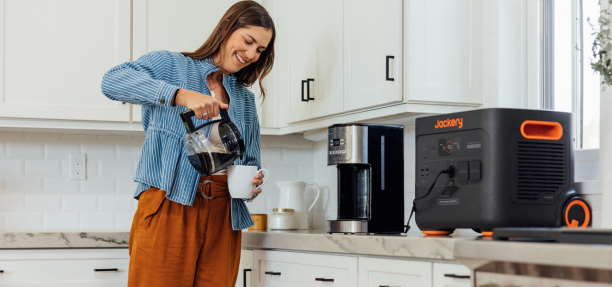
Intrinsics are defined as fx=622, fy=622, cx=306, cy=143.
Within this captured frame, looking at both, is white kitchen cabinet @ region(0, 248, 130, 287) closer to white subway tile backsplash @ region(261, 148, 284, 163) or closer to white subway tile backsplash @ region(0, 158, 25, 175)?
white subway tile backsplash @ region(0, 158, 25, 175)

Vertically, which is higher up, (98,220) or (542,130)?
(542,130)

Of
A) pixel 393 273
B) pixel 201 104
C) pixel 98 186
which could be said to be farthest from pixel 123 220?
pixel 393 273

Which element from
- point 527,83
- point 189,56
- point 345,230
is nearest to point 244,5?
point 189,56

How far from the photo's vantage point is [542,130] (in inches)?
61.8

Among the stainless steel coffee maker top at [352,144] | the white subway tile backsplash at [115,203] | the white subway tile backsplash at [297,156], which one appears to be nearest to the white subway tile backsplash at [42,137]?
the white subway tile backsplash at [115,203]

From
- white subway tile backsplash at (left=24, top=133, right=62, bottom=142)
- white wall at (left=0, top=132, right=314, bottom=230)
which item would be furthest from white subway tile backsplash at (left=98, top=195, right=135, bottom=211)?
white subway tile backsplash at (left=24, top=133, right=62, bottom=142)

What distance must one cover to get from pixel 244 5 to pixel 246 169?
54cm

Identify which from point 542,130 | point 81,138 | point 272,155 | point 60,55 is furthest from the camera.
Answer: point 272,155

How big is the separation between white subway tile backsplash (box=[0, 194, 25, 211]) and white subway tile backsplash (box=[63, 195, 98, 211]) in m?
0.18

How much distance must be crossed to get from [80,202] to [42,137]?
1.14 feet

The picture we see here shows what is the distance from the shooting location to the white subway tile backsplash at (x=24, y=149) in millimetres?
2840

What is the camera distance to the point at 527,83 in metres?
2.06

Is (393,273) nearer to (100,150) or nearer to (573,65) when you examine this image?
(573,65)

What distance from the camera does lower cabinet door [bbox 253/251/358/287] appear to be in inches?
70.3
